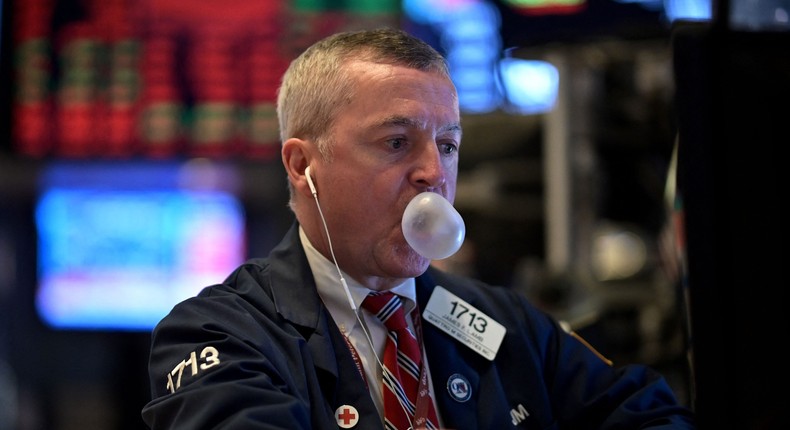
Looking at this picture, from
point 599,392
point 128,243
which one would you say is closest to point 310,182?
point 599,392

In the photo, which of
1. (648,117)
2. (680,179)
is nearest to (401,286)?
(680,179)

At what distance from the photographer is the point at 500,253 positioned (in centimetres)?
438

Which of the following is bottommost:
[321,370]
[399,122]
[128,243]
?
[128,243]

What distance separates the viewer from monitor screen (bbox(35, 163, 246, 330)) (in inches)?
219

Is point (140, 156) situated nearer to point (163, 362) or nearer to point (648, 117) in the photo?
point (648, 117)

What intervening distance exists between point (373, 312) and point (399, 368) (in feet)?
0.38

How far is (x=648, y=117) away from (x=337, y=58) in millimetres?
3147

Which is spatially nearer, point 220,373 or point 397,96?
point 220,373

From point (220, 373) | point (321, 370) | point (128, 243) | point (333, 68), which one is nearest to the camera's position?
point (220, 373)

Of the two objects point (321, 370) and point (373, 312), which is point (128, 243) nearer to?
point (373, 312)

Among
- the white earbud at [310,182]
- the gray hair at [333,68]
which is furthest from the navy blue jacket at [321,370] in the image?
the gray hair at [333,68]

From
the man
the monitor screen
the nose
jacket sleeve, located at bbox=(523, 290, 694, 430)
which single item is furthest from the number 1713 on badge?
the monitor screen

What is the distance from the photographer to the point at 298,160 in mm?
1820

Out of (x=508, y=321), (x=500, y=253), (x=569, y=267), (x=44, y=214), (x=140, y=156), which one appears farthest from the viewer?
(x=44, y=214)
